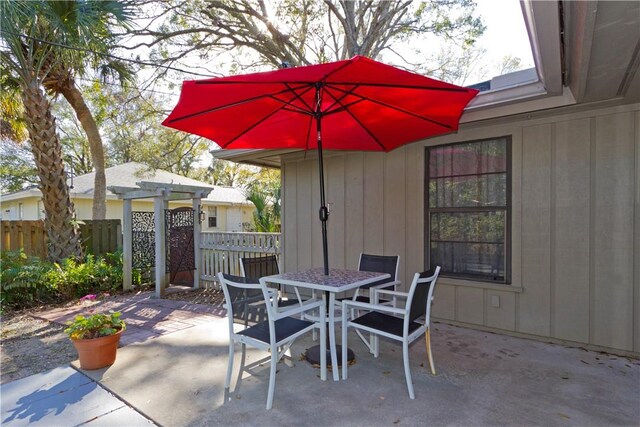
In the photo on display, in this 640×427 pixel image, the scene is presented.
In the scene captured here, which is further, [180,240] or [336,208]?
[180,240]

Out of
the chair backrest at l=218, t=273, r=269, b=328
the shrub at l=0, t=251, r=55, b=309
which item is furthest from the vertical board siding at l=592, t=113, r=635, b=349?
the shrub at l=0, t=251, r=55, b=309

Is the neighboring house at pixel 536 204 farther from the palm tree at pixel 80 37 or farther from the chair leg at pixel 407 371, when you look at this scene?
the palm tree at pixel 80 37

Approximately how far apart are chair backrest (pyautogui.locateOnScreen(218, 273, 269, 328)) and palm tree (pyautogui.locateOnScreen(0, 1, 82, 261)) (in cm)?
521

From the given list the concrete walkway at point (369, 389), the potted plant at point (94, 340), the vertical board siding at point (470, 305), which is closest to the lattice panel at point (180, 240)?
the concrete walkway at point (369, 389)

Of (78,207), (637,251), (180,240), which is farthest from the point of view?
(78,207)

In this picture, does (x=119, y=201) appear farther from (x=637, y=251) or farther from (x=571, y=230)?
(x=637, y=251)

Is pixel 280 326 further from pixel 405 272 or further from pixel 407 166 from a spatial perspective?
pixel 407 166

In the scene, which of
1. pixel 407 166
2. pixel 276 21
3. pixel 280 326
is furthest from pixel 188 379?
pixel 276 21

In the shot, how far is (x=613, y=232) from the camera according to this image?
3.31 meters

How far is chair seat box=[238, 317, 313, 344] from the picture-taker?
2.63 m

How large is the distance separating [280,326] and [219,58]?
31.8 feet

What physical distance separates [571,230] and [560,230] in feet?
0.30

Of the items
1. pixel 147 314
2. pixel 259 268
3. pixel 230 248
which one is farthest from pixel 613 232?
pixel 147 314

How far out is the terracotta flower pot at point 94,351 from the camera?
2990 mm
